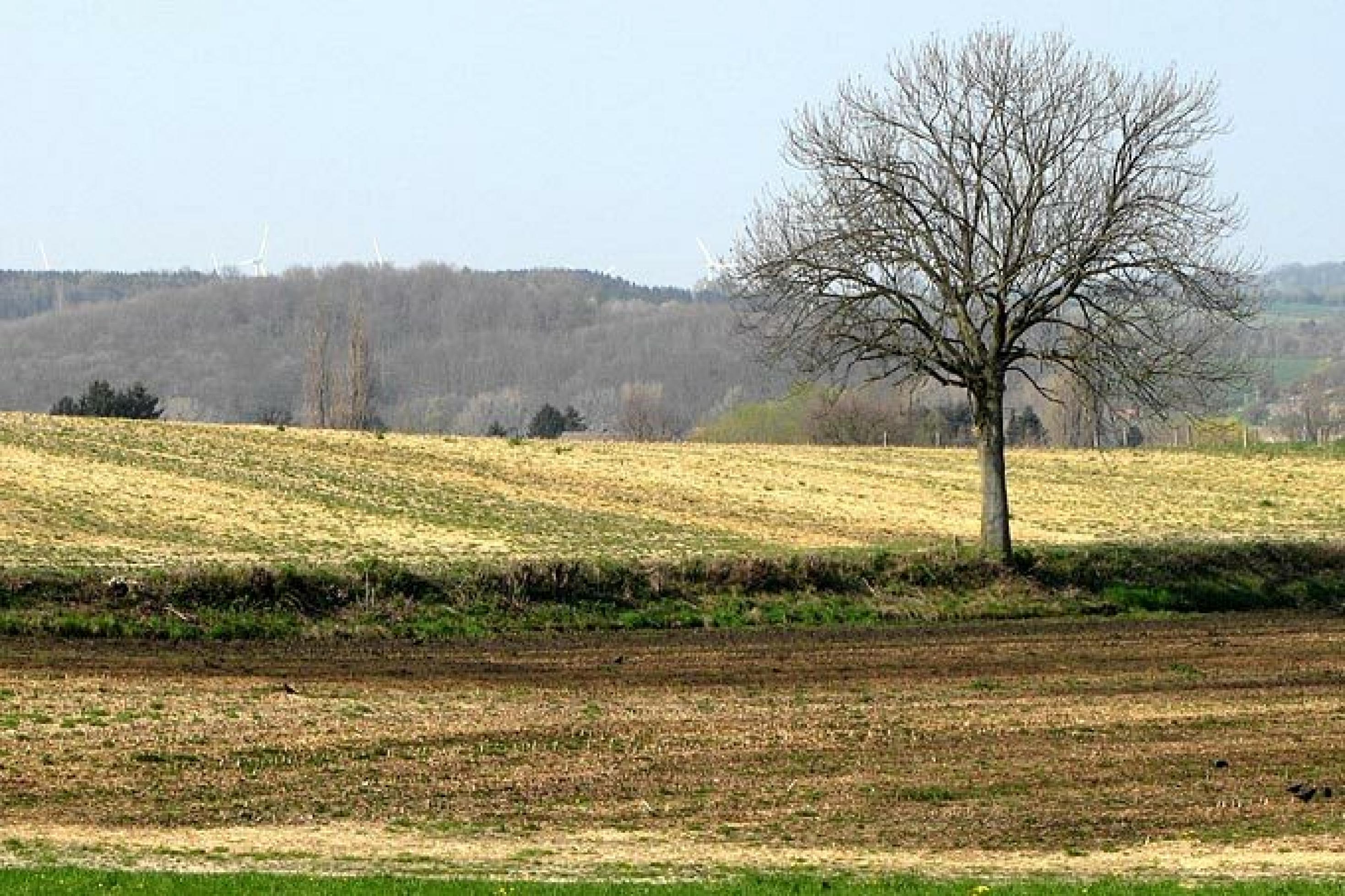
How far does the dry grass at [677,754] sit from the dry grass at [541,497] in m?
9.47

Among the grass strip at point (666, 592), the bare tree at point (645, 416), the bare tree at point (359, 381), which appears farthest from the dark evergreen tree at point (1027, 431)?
the grass strip at point (666, 592)

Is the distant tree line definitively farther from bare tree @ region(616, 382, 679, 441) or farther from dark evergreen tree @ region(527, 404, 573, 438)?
bare tree @ region(616, 382, 679, 441)

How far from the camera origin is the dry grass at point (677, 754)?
1852 cm

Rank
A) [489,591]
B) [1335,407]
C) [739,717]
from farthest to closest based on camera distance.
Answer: [1335,407], [489,591], [739,717]

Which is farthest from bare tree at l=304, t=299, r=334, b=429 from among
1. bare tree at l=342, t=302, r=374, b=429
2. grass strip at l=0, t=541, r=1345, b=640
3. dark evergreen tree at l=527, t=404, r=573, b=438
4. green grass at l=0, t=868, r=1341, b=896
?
green grass at l=0, t=868, r=1341, b=896

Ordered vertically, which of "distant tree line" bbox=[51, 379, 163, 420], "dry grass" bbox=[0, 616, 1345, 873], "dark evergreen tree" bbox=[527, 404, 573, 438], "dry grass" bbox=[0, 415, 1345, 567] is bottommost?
"dry grass" bbox=[0, 616, 1345, 873]

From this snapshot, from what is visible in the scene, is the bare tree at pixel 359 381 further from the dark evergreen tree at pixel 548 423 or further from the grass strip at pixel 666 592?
the grass strip at pixel 666 592

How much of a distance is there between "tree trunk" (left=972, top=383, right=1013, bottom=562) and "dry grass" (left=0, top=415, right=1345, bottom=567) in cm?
478

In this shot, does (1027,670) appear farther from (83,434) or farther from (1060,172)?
(83,434)

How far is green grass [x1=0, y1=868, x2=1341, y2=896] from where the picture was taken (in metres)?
15.1

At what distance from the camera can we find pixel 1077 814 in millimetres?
19891

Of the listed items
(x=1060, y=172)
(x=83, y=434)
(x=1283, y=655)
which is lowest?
(x=1283, y=655)

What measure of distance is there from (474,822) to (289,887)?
435 cm

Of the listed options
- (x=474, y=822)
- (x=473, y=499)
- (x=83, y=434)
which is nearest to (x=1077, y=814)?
(x=474, y=822)
